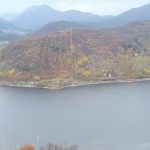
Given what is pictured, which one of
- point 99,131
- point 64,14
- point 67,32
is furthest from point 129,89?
point 64,14

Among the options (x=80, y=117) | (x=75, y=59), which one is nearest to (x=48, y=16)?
(x=75, y=59)

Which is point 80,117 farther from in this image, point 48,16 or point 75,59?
point 48,16

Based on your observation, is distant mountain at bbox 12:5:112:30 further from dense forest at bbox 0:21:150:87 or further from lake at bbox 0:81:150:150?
lake at bbox 0:81:150:150

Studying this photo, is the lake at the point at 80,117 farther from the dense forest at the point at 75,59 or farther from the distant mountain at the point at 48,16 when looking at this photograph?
the distant mountain at the point at 48,16

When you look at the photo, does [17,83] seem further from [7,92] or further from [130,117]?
[130,117]

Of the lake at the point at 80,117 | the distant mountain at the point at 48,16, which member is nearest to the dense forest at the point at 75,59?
the lake at the point at 80,117
